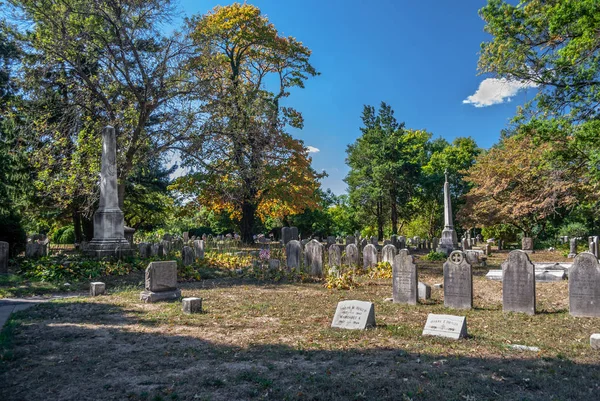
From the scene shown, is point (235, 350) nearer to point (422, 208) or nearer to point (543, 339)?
point (543, 339)

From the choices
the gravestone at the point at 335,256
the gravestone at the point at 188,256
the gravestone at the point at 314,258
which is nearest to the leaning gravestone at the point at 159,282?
the gravestone at the point at 314,258

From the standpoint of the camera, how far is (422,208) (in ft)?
149

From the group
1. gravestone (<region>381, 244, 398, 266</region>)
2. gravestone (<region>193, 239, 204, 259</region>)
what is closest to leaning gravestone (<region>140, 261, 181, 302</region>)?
gravestone (<region>193, 239, 204, 259</region>)

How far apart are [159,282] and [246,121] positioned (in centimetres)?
1227

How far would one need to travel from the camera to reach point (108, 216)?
14.8 m

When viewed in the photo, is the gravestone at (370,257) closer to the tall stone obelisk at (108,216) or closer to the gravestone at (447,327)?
the tall stone obelisk at (108,216)

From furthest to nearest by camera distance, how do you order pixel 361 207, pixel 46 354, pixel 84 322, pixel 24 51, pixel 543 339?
pixel 361 207, pixel 24 51, pixel 84 322, pixel 543 339, pixel 46 354

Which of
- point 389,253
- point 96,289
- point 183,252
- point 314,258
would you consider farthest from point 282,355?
point 183,252

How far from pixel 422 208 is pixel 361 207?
753 centimetres

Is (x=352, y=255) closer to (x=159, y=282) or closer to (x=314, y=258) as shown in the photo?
(x=314, y=258)

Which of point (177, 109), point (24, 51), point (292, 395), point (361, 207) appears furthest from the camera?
point (361, 207)

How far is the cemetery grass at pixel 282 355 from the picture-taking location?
410 centimetres

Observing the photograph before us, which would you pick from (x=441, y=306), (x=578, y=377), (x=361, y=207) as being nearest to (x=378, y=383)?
(x=578, y=377)

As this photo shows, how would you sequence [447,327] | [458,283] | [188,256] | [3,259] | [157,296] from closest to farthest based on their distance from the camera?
[447,327]
[458,283]
[157,296]
[3,259]
[188,256]
